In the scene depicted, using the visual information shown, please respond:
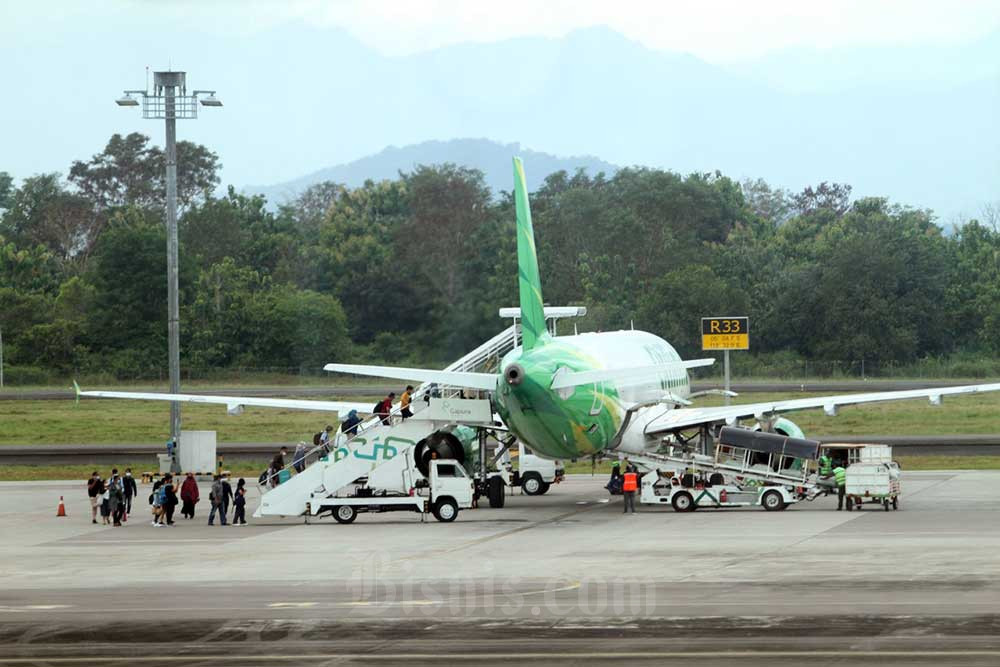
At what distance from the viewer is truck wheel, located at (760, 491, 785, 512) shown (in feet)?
155

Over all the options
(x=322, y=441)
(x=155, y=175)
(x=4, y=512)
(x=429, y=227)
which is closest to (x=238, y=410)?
(x=322, y=441)

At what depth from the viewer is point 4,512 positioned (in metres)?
51.0

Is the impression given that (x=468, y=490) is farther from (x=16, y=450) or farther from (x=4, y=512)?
(x=16, y=450)

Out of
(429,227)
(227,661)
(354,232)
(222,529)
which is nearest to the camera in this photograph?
(227,661)

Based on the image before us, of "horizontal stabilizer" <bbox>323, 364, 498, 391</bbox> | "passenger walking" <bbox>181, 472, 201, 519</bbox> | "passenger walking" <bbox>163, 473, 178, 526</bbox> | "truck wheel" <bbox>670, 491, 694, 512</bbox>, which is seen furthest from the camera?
"passenger walking" <bbox>181, 472, 201, 519</bbox>

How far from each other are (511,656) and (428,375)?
21.2 m

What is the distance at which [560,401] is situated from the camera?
1766 inches

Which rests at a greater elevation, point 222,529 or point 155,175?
point 155,175

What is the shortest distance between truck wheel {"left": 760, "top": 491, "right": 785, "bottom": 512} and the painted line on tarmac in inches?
1004

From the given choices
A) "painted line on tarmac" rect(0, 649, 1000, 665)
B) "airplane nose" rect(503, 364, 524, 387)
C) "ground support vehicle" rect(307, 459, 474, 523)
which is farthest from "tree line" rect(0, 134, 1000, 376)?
"painted line on tarmac" rect(0, 649, 1000, 665)

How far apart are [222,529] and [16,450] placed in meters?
29.9

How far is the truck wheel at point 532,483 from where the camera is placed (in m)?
55.7

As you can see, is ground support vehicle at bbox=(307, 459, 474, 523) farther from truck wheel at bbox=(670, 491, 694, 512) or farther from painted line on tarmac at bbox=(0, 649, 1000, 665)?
painted line on tarmac at bbox=(0, 649, 1000, 665)

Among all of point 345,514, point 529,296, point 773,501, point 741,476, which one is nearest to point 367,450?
point 345,514
